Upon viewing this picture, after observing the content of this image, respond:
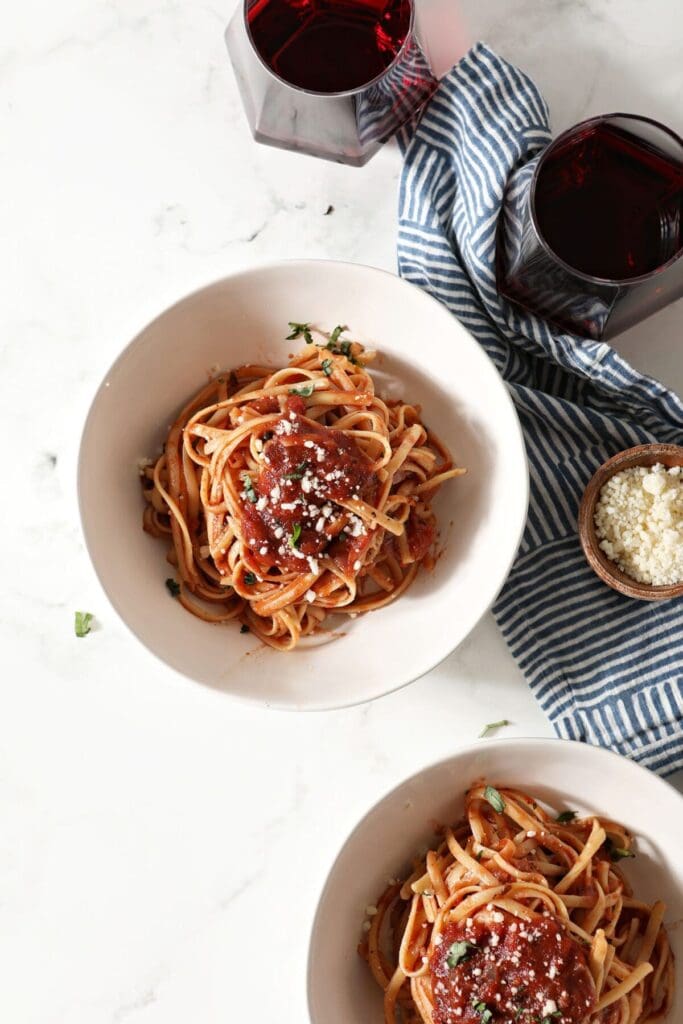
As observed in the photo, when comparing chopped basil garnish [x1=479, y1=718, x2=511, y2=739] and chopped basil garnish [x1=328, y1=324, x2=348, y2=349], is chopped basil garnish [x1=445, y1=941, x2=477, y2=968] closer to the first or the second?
chopped basil garnish [x1=479, y1=718, x2=511, y2=739]

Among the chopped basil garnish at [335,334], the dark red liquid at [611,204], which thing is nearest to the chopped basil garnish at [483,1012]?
the chopped basil garnish at [335,334]

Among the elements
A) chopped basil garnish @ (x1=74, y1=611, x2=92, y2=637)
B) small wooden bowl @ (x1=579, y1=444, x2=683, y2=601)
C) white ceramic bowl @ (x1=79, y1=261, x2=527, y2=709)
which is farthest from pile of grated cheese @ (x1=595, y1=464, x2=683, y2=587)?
chopped basil garnish @ (x1=74, y1=611, x2=92, y2=637)

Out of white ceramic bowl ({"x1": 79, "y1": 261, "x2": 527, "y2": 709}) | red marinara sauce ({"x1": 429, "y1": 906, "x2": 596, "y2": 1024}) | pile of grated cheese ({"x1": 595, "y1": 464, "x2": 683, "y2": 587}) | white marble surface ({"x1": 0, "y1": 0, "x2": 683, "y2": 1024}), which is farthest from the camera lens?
white marble surface ({"x1": 0, "y1": 0, "x2": 683, "y2": 1024})

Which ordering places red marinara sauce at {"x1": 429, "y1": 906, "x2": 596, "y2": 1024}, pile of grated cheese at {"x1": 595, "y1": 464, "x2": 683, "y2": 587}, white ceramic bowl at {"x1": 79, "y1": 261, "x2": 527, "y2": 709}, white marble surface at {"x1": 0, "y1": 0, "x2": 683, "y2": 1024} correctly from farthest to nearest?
white marble surface at {"x1": 0, "y1": 0, "x2": 683, "y2": 1024} → pile of grated cheese at {"x1": 595, "y1": 464, "x2": 683, "y2": 587} → white ceramic bowl at {"x1": 79, "y1": 261, "x2": 527, "y2": 709} → red marinara sauce at {"x1": 429, "y1": 906, "x2": 596, "y2": 1024}

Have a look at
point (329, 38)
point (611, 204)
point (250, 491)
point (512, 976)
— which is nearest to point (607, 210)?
point (611, 204)

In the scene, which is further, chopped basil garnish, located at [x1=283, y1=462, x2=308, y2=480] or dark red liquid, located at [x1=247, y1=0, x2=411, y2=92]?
dark red liquid, located at [x1=247, y1=0, x2=411, y2=92]

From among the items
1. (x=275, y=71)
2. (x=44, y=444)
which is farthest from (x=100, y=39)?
(x=44, y=444)
